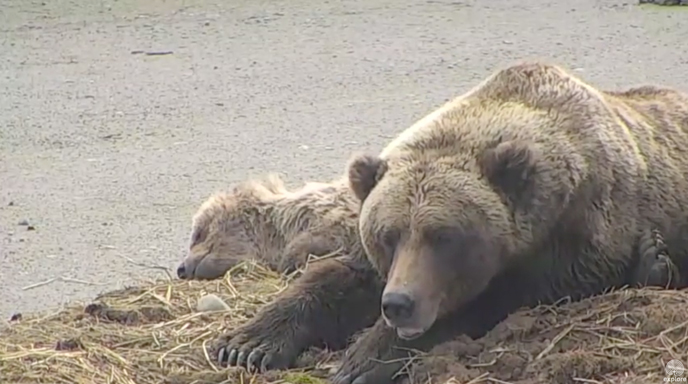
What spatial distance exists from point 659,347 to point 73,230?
14.8 ft

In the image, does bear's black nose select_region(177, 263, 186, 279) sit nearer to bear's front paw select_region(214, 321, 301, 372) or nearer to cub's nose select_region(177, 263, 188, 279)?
cub's nose select_region(177, 263, 188, 279)

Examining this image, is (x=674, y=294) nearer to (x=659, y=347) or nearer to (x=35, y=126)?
(x=659, y=347)

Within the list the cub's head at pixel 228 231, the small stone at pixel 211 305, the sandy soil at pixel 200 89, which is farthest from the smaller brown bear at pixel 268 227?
the sandy soil at pixel 200 89

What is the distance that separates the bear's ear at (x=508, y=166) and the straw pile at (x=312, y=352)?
45cm

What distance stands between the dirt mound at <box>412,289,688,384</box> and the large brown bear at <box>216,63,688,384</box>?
163mm

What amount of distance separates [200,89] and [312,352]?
674 centimetres

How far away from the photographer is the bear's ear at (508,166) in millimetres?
5160

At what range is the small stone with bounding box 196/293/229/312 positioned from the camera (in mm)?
6074

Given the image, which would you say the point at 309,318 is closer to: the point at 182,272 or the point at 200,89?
the point at 182,272

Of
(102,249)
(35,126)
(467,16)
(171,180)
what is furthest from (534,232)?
(467,16)

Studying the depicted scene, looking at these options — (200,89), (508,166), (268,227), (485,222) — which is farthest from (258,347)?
(200,89)

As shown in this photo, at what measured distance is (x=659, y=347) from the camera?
15.6 feet

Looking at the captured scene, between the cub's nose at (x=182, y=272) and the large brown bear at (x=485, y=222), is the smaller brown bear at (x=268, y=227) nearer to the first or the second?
the cub's nose at (x=182, y=272)

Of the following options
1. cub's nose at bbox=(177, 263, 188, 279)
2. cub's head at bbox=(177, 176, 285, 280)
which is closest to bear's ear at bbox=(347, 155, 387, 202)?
cub's head at bbox=(177, 176, 285, 280)
